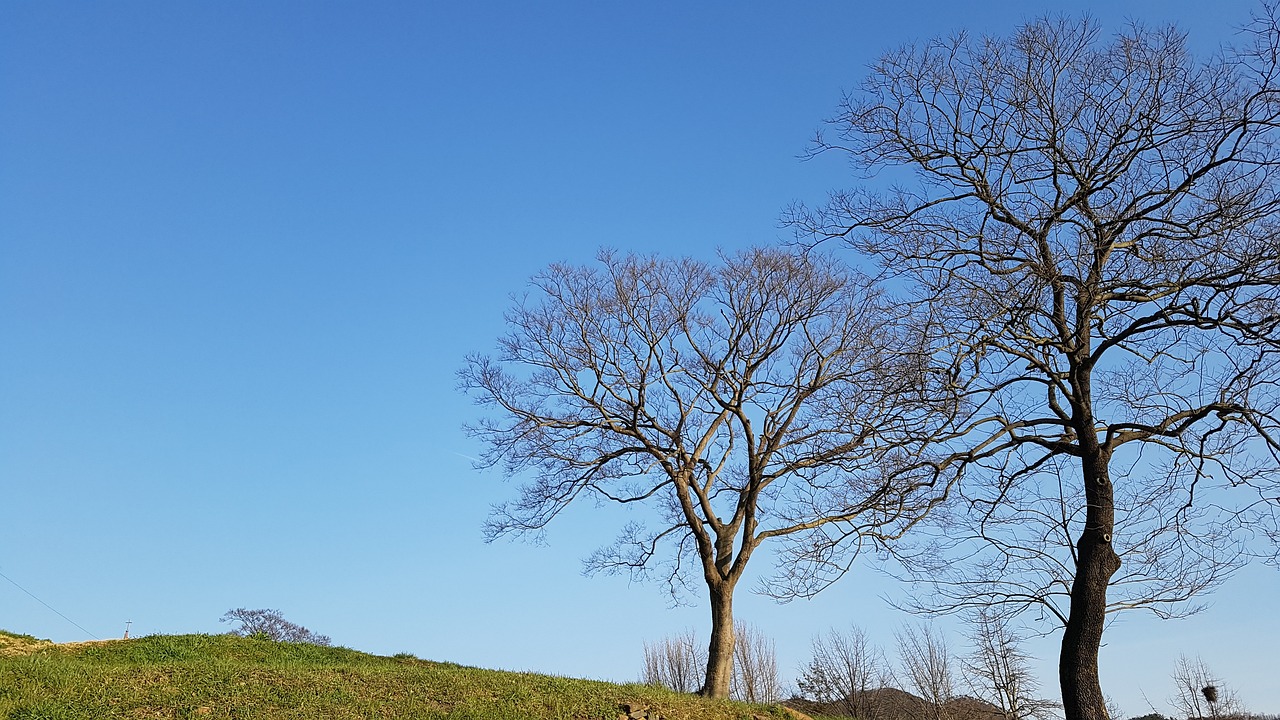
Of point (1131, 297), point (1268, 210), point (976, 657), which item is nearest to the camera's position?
point (1268, 210)

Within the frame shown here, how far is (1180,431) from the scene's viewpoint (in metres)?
10.5

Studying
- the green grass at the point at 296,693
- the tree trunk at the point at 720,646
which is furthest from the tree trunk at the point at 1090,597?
the tree trunk at the point at 720,646

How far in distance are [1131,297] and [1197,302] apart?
0.62m

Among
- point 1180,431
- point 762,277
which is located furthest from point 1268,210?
point 762,277

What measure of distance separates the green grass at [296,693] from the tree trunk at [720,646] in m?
3.54

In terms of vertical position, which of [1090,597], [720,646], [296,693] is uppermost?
[720,646]

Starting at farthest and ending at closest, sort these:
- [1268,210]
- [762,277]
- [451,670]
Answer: [762,277] < [451,670] < [1268,210]

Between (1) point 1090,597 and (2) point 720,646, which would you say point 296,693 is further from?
(1) point 1090,597

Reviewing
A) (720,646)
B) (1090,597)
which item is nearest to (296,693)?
(720,646)

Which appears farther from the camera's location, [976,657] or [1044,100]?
[976,657]

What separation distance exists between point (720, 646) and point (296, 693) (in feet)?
28.6

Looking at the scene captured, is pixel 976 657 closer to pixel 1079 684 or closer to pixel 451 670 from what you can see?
pixel 1079 684

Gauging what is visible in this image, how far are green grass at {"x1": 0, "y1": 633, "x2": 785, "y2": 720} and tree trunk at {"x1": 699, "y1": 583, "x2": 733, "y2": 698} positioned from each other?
139 inches

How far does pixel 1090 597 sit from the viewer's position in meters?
10.2
